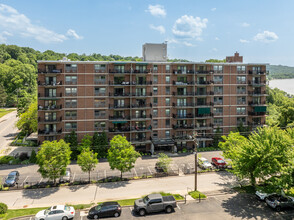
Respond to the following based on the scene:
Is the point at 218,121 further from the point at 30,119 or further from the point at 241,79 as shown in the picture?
the point at 30,119

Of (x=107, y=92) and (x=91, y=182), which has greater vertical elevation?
(x=107, y=92)

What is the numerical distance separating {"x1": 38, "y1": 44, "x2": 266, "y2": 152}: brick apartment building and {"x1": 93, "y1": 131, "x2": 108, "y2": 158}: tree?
2.21m

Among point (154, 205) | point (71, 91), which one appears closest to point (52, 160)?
point (154, 205)

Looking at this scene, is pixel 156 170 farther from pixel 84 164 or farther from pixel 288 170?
pixel 288 170

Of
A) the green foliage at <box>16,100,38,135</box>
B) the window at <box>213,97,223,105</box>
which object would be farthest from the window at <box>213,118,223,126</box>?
the green foliage at <box>16,100,38,135</box>

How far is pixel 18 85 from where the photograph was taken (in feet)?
338

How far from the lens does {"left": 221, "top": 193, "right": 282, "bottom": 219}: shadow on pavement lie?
86.9 feet

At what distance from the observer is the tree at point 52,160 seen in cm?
3438

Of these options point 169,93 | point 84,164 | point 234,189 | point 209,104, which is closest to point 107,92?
point 169,93

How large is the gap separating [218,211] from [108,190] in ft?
54.4

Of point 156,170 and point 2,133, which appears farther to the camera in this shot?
point 2,133

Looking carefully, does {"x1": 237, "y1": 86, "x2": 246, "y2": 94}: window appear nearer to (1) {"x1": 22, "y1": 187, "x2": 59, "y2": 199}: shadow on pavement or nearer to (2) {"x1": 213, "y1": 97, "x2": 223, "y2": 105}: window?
(2) {"x1": 213, "y1": 97, "x2": 223, "y2": 105}: window

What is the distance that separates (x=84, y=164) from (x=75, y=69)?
2239cm

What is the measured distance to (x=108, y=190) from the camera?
1357 inches
